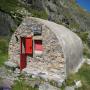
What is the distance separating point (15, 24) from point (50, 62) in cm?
2191

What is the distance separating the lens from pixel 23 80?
744 inches

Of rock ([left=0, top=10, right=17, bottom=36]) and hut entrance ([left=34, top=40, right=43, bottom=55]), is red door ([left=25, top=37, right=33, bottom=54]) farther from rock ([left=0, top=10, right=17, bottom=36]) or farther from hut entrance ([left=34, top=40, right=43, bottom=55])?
rock ([left=0, top=10, right=17, bottom=36])

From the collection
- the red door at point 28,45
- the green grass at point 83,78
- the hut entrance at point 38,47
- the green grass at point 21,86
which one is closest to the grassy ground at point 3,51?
the red door at point 28,45

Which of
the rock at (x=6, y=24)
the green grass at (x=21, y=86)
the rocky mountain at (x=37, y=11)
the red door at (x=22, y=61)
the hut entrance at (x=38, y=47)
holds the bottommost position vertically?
the green grass at (x=21, y=86)

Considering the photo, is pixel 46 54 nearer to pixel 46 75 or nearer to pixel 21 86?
pixel 46 75

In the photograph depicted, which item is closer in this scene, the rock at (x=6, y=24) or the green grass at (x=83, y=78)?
the green grass at (x=83, y=78)

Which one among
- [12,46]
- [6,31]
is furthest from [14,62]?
[6,31]

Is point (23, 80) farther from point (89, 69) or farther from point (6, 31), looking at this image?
point (6, 31)

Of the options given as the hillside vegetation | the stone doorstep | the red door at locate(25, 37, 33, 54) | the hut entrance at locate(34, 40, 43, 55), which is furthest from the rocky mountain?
the stone doorstep

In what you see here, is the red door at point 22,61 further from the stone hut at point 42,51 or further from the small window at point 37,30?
the small window at point 37,30

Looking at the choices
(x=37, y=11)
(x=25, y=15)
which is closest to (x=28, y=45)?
(x=25, y=15)

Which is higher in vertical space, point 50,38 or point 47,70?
point 50,38

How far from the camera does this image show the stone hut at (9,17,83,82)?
19.4 m

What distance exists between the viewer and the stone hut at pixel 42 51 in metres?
19.4
